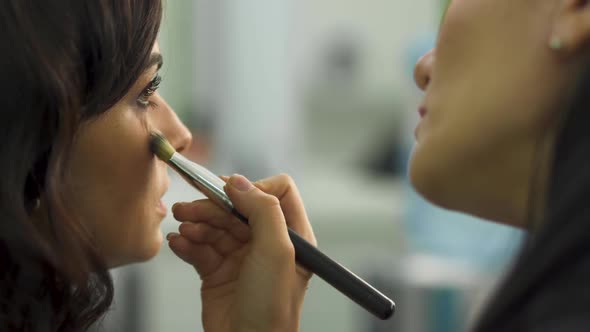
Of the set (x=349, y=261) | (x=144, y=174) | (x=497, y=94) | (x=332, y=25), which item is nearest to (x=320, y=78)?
(x=332, y=25)

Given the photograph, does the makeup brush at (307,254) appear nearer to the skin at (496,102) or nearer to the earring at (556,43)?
the skin at (496,102)

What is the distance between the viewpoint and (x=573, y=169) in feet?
1.36

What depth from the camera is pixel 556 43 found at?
462 mm

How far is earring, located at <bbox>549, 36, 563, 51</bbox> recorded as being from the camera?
0.46 metres

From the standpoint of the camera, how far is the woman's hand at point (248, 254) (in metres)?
0.66

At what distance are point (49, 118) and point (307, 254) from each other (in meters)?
0.22

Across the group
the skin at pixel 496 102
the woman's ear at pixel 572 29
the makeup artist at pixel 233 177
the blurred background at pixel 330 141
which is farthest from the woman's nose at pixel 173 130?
the blurred background at pixel 330 141

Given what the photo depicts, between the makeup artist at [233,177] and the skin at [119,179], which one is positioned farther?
the skin at [119,179]

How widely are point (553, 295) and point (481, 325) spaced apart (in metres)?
0.04

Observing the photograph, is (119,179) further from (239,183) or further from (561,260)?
(561,260)

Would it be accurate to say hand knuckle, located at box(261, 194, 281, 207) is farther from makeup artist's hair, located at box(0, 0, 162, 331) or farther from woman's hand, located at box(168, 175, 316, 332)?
makeup artist's hair, located at box(0, 0, 162, 331)

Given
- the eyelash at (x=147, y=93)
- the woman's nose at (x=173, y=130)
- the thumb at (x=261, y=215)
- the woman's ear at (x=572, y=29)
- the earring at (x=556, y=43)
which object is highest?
the woman's ear at (x=572, y=29)

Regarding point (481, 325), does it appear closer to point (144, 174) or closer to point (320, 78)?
point (144, 174)

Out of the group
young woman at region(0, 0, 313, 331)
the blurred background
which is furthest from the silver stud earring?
the blurred background
